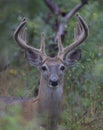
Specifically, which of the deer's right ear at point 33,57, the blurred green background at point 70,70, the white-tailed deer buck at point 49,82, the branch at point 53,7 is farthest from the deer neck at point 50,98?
the branch at point 53,7

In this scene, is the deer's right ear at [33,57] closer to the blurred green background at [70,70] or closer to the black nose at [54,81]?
the blurred green background at [70,70]

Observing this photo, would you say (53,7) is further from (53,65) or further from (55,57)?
(53,65)

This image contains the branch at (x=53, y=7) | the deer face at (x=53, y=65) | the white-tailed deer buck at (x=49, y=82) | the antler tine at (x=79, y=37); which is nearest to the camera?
the white-tailed deer buck at (x=49, y=82)

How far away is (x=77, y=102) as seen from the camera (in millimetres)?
7879

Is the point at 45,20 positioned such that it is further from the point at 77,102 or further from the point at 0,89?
the point at 77,102

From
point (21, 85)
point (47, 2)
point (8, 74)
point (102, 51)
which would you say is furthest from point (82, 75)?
point (47, 2)

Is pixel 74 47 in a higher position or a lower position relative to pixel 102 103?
higher

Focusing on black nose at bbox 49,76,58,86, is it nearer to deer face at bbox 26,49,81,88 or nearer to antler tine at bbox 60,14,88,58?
deer face at bbox 26,49,81,88

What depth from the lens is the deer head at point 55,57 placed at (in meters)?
7.00

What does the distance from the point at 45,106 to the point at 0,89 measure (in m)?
1.98

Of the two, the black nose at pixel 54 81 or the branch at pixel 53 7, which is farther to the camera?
the branch at pixel 53 7

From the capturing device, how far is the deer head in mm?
7002

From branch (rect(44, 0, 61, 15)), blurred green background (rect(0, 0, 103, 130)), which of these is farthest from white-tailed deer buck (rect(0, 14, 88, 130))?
branch (rect(44, 0, 61, 15))

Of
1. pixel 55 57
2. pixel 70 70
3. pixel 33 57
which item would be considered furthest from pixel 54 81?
pixel 70 70
